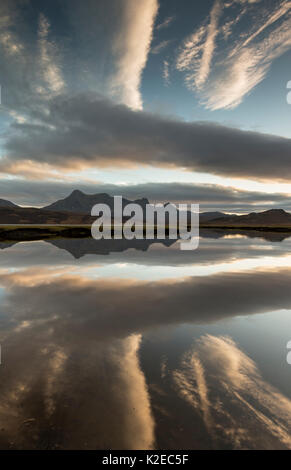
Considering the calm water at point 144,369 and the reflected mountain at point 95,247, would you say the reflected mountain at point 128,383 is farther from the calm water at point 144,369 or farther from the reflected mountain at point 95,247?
the reflected mountain at point 95,247

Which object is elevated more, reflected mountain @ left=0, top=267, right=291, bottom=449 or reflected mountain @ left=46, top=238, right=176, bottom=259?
reflected mountain @ left=46, top=238, right=176, bottom=259

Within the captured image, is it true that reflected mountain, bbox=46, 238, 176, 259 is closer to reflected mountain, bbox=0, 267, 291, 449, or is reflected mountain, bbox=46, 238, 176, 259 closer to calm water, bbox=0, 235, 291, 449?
calm water, bbox=0, 235, 291, 449

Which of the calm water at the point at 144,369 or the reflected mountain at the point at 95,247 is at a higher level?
the reflected mountain at the point at 95,247

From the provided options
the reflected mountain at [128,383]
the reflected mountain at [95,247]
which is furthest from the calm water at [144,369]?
the reflected mountain at [95,247]

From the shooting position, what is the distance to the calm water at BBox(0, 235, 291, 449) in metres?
5.24

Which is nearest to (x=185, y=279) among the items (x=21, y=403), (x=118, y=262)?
(x=118, y=262)

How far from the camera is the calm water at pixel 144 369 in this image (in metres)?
5.24

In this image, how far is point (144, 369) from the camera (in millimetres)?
7523

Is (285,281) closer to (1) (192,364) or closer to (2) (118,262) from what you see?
(1) (192,364)

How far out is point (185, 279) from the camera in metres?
19.8

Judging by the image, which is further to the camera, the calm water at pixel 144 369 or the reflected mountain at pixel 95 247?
the reflected mountain at pixel 95 247

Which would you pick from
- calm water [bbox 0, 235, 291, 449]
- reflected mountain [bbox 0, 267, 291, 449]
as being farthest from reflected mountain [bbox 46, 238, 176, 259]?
reflected mountain [bbox 0, 267, 291, 449]

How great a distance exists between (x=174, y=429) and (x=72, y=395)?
2.79 metres

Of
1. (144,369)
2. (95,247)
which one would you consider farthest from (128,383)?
(95,247)
